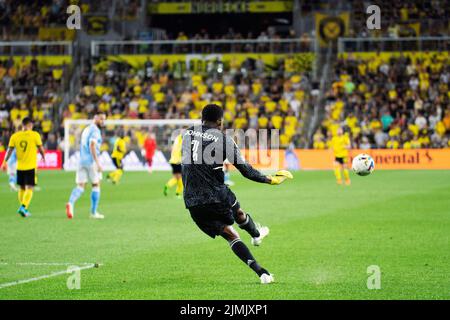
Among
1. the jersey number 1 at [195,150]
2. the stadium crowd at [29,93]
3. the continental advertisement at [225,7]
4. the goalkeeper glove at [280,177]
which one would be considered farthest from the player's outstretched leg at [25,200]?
the continental advertisement at [225,7]

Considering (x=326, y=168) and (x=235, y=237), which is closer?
(x=235, y=237)

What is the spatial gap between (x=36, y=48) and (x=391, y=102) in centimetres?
1972

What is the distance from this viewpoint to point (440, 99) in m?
45.7

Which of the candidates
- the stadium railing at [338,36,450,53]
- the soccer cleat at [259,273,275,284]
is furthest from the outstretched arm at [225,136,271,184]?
the stadium railing at [338,36,450,53]

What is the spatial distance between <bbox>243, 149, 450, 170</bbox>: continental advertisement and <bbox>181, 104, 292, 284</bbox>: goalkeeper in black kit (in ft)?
97.7

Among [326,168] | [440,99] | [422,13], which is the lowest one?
[326,168]

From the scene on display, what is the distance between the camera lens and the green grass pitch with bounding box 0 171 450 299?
35.7 feet

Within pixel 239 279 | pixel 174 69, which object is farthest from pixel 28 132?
pixel 174 69

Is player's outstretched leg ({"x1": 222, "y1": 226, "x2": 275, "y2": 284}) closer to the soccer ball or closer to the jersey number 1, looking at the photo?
the jersey number 1

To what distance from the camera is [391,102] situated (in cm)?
4622

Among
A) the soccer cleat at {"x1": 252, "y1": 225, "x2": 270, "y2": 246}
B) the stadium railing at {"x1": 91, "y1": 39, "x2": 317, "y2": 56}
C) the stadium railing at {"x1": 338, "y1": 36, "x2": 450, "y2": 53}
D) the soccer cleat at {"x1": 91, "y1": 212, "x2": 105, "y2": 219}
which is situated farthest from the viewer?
the stadium railing at {"x1": 91, "y1": 39, "x2": 317, "y2": 56}

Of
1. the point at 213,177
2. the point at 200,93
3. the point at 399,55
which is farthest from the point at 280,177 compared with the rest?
the point at 399,55
